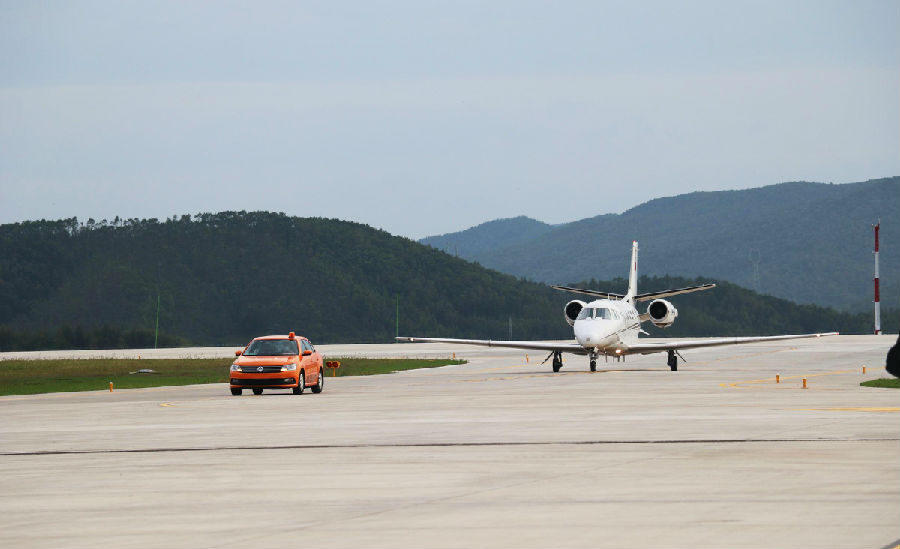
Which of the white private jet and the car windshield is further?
the white private jet

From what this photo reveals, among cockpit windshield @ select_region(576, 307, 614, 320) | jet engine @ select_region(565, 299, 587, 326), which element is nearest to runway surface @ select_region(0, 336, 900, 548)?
cockpit windshield @ select_region(576, 307, 614, 320)

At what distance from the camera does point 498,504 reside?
43.2ft

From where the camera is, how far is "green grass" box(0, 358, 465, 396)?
145 feet

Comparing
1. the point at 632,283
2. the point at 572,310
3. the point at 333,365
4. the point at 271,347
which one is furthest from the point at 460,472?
the point at 632,283

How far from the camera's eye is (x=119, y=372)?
181ft

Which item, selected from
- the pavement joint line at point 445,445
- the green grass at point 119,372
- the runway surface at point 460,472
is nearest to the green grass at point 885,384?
the runway surface at point 460,472

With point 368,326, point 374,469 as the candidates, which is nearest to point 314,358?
point 374,469

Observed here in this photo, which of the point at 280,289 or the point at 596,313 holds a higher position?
the point at 280,289

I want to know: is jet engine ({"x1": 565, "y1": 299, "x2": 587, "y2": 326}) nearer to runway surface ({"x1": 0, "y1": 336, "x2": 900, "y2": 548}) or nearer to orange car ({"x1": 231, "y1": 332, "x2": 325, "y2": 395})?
orange car ({"x1": 231, "y1": 332, "x2": 325, "y2": 395})

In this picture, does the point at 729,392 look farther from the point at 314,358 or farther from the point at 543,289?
the point at 543,289

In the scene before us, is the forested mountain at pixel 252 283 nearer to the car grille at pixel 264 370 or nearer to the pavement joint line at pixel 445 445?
the car grille at pixel 264 370

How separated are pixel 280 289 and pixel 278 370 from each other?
12687cm

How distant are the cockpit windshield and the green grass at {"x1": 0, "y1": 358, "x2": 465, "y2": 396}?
339 inches

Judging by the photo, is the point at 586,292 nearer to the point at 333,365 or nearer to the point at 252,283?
the point at 333,365
